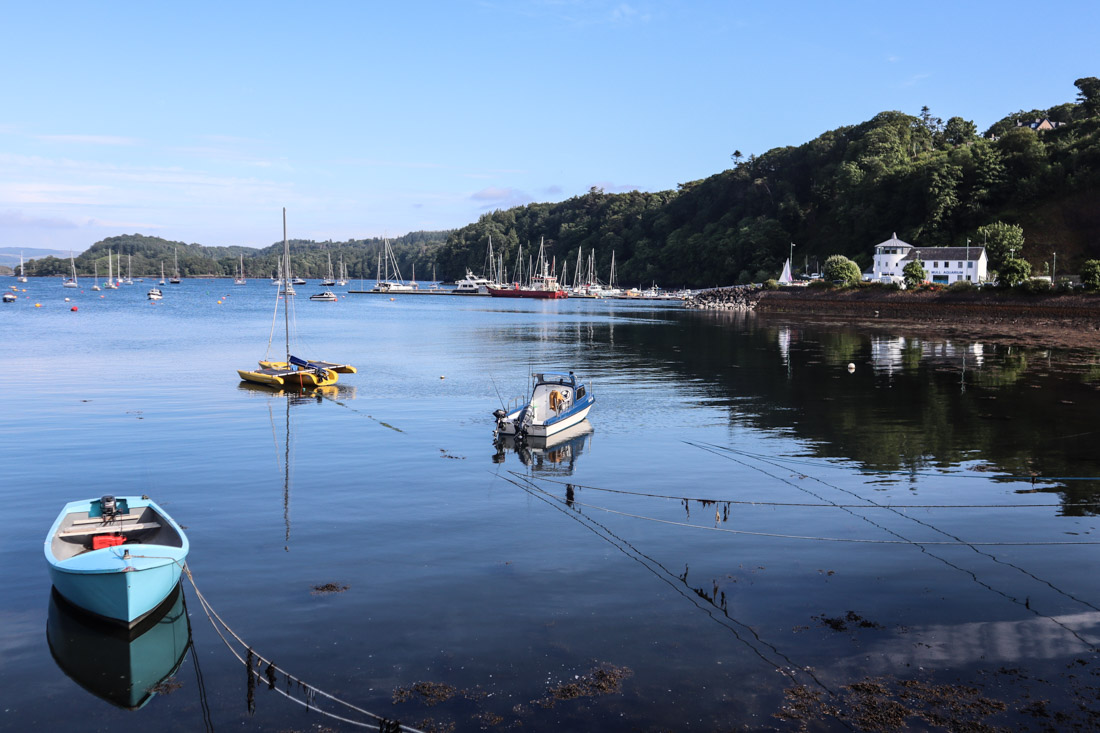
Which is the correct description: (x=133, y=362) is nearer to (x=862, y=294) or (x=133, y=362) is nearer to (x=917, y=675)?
(x=917, y=675)

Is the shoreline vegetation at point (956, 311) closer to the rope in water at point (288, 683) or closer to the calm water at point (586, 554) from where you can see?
the calm water at point (586, 554)

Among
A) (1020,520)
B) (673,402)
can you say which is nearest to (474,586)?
(1020,520)

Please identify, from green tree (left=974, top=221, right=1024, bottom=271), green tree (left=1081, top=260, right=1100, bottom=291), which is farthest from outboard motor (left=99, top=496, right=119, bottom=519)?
green tree (left=974, top=221, right=1024, bottom=271)

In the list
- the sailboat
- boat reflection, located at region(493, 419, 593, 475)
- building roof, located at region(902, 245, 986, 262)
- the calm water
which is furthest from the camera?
building roof, located at region(902, 245, 986, 262)

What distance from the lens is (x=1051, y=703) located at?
14938mm

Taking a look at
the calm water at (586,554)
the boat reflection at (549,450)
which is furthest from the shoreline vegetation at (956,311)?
the boat reflection at (549,450)

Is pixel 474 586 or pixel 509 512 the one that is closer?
pixel 474 586

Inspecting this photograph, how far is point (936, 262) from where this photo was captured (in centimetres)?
15750

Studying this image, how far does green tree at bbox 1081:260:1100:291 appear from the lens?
11150 cm

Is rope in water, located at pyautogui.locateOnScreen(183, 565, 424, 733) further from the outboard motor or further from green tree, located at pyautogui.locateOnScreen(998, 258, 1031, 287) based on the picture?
green tree, located at pyautogui.locateOnScreen(998, 258, 1031, 287)

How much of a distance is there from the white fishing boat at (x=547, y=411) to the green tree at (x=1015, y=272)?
108 meters

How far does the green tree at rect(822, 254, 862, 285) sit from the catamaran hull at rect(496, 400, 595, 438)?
13228 cm

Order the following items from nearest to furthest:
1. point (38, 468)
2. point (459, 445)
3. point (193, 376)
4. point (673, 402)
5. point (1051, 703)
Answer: point (1051, 703) < point (38, 468) < point (459, 445) < point (673, 402) < point (193, 376)

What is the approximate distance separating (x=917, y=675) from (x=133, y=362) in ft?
240
